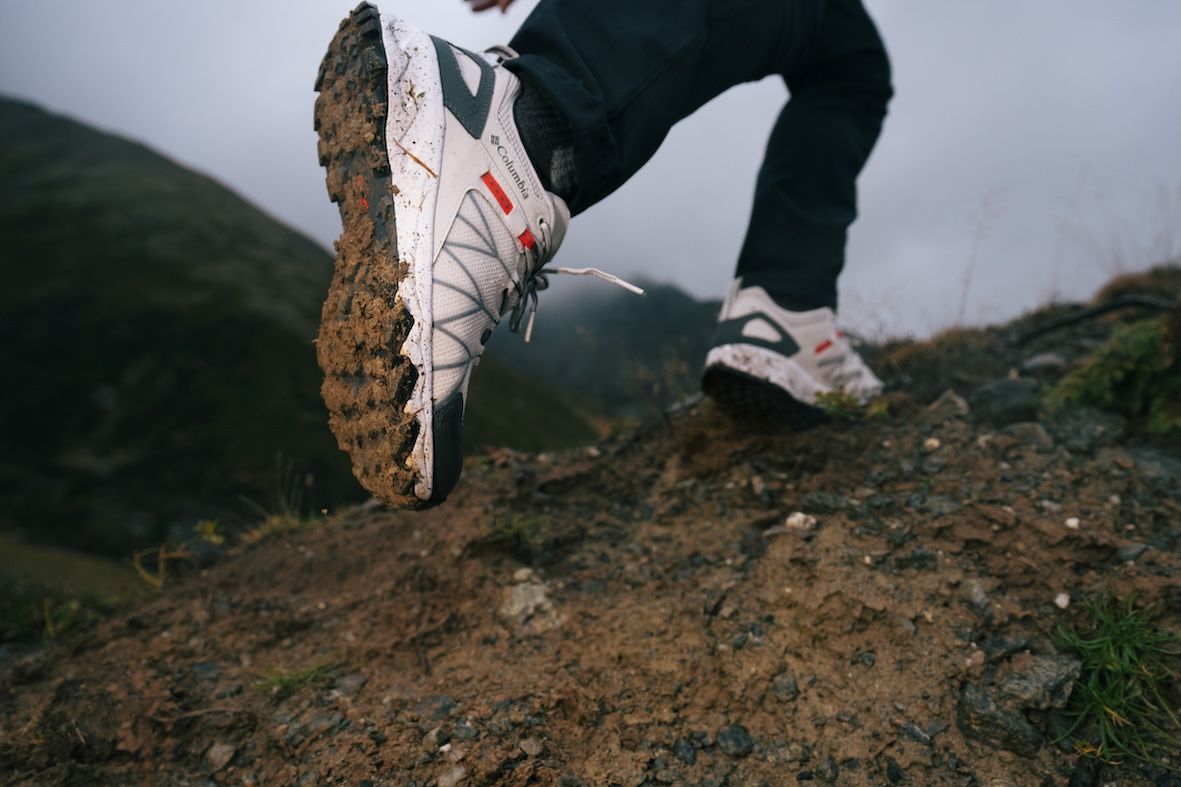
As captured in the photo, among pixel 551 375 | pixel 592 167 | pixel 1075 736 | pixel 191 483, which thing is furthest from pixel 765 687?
pixel 551 375

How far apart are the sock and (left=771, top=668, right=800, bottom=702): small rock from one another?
1110 millimetres

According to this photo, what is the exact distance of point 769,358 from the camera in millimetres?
2012

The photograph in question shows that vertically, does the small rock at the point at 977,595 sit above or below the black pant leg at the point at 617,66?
below

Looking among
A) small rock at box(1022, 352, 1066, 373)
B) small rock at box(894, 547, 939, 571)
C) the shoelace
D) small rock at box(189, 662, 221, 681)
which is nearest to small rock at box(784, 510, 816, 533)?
small rock at box(894, 547, 939, 571)

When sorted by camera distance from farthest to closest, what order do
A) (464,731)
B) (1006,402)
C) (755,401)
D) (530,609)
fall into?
(1006,402)
(755,401)
(530,609)
(464,731)

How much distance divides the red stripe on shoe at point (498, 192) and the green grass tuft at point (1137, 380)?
2174 mm

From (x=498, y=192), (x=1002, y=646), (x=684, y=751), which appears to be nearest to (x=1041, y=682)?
(x=1002, y=646)

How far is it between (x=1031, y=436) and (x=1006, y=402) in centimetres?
46

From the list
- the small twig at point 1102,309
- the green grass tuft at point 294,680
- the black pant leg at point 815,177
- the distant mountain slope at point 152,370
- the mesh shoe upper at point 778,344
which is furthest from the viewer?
the distant mountain slope at point 152,370

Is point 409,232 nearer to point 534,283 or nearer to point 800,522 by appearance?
point 534,283

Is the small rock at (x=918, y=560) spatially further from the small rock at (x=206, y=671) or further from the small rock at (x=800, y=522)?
the small rock at (x=206, y=671)

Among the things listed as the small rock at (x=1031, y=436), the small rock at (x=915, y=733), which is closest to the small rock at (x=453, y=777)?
the small rock at (x=915, y=733)

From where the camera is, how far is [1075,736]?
1.23 metres

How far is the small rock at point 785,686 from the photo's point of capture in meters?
1.35
